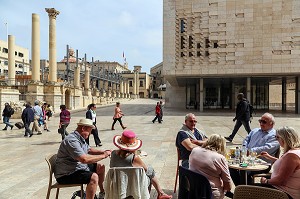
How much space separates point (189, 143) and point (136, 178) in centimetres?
162

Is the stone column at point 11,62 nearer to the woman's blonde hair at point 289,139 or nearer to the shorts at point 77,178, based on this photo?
the shorts at point 77,178

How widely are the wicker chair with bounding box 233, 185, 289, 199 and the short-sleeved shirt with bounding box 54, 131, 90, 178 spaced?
232cm

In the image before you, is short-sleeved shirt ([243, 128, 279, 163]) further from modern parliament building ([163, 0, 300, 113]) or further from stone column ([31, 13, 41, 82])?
stone column ([31, 13, 41, 82])

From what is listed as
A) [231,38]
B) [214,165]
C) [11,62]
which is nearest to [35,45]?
[11,62]

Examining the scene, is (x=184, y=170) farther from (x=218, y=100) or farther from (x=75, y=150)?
(x=218, y=100)

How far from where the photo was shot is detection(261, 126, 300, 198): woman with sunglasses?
3602mm

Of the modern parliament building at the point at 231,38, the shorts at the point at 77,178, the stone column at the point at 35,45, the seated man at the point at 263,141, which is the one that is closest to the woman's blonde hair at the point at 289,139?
the seated man at the point at 263,141

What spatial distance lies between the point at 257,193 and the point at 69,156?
8.96ft

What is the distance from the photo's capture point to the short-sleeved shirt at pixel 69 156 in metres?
4.26

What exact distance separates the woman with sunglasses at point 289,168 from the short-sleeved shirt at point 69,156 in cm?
276

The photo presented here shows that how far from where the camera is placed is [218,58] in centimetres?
3023

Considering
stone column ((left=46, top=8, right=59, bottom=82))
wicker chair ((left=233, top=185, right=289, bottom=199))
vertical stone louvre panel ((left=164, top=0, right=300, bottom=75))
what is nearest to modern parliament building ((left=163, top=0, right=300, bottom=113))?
vertical stone louvre panel ((left=164, top=0, right=300, bottom=75))

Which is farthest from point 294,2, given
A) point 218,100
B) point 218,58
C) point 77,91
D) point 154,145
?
point 77,91

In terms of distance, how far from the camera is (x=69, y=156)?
437 centimetres
